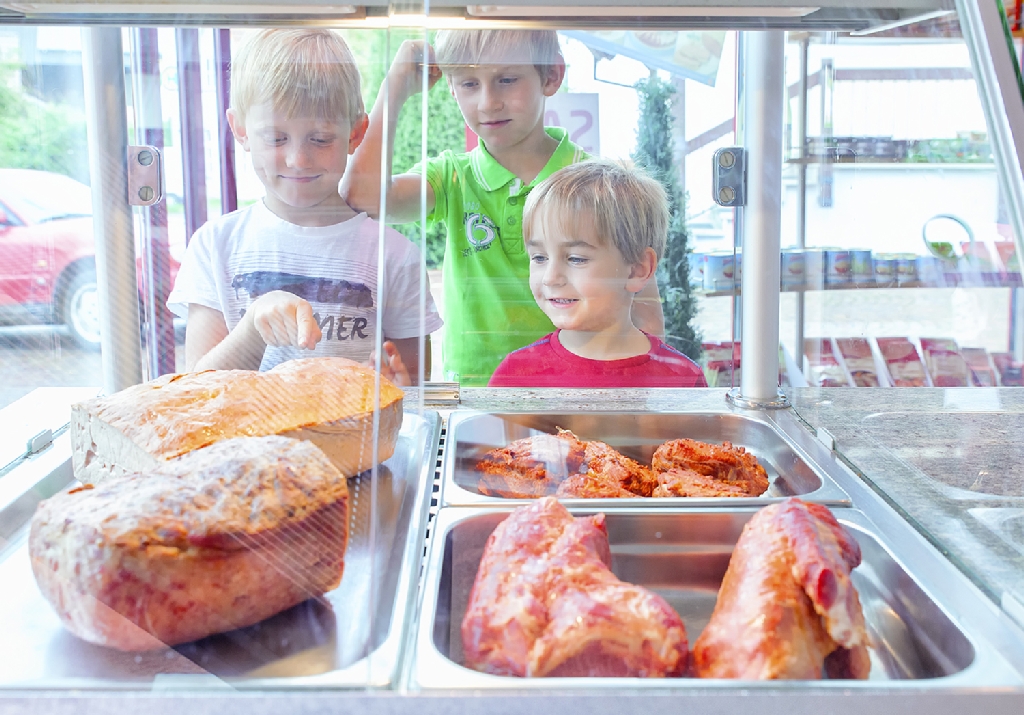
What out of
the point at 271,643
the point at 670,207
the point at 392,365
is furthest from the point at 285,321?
the point at 670,207

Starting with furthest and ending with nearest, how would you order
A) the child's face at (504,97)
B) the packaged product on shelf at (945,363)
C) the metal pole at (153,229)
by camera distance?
the packaged product on shelf at (945,363), the child's face at (504,97), the metal pole at (153,229)

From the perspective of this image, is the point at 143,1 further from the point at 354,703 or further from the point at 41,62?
the point at 354,703

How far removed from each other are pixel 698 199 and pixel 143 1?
827 millimetres

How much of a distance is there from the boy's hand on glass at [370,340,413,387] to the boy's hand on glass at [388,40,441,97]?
28 cm

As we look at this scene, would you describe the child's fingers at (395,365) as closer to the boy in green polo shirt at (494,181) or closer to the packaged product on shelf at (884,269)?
the boy in green polo shirt at (494,181)

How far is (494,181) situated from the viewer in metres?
1.27

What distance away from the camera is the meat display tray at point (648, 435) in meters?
1.19

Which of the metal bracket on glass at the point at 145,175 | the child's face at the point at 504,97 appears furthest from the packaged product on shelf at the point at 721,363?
the metal bracket on glass at the point at 145,175

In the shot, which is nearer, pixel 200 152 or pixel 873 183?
pixel 200 152

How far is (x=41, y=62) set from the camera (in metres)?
1.01

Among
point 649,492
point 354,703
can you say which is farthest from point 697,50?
point 354,703

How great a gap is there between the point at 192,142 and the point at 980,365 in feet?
3.56

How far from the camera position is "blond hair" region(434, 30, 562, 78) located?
1.18m

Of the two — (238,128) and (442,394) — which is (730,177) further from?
(238,128)
